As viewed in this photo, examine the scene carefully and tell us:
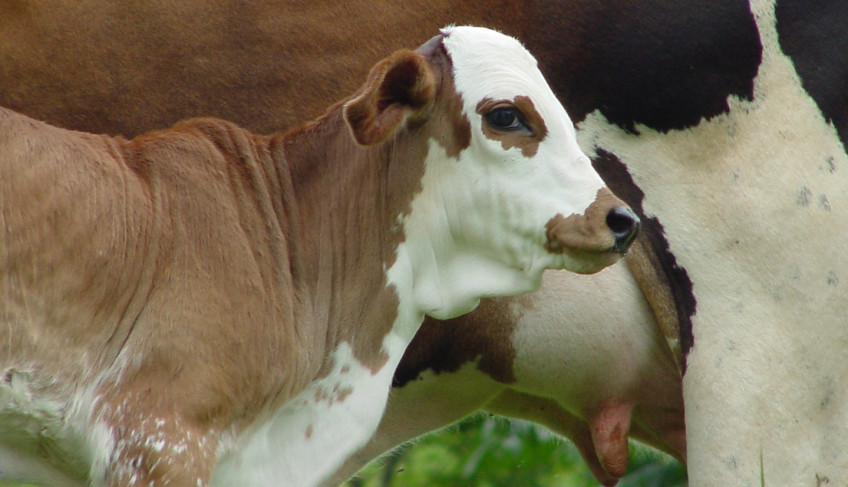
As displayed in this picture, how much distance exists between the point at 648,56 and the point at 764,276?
922 mm

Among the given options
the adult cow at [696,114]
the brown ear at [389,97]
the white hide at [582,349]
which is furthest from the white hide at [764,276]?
the brown ear at [389,97]

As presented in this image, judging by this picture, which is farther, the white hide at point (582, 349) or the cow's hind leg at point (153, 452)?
the white hide at point (582, 349)

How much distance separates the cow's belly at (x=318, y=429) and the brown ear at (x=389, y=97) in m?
0.71

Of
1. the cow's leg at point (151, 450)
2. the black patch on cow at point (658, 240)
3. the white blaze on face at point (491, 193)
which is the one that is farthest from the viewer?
the black patch on cow at point (658, 240)

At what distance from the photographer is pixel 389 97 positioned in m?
4.62

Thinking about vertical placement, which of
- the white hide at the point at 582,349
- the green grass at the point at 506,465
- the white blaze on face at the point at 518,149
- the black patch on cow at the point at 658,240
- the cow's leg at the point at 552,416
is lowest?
the green grass at the point at 506,465

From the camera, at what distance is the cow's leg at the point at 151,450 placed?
4.23 m

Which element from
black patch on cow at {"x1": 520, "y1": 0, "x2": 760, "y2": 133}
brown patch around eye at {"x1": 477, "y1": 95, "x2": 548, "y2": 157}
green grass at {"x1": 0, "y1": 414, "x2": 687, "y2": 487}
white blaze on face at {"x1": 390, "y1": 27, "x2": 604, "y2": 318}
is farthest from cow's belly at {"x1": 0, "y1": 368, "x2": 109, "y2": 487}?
green grass at {"x1": 0, "y1": 414, "x2": 687, "y2": 487}

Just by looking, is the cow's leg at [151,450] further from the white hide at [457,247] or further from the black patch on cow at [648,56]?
the black patch on cow at [648,56]

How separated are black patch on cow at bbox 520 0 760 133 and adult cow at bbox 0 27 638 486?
2.25 ft

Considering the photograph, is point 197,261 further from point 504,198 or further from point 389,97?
point 504,198

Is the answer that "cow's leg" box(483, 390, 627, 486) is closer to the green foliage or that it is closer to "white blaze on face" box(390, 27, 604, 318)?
the green foliage

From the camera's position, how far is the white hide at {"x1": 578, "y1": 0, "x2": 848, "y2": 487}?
199 inches

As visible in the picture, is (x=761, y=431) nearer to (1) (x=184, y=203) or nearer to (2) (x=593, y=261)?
(2) (x=593, y=261)
